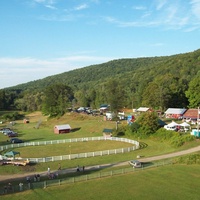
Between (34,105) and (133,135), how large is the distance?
9844 cm

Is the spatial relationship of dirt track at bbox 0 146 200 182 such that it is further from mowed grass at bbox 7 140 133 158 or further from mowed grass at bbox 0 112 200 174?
mowed grass at bbox 7 140 133 158

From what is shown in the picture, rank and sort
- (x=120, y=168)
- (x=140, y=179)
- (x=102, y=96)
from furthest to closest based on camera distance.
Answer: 1. (x=102, y=96)
2. (x=120, y=168)
3. (x=140, y=179)

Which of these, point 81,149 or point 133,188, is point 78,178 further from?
point 81,149

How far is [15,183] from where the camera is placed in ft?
109

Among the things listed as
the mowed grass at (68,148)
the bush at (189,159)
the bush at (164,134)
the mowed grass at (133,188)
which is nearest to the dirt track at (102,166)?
the bush at (189,159)

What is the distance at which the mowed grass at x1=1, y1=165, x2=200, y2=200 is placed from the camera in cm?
2773

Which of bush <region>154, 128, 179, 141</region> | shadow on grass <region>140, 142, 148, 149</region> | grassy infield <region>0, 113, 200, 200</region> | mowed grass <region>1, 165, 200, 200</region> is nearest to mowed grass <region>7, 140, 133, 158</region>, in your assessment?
grassy infield <region>0, 113, 200, 200</region>

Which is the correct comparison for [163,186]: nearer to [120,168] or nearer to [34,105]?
[120,168]

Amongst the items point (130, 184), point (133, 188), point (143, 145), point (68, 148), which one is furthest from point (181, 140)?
point (133, 188)

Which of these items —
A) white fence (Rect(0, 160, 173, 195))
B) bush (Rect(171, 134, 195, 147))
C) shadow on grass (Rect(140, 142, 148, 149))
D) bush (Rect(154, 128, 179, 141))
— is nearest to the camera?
white fence (Rect(0, 160, 173, 195))

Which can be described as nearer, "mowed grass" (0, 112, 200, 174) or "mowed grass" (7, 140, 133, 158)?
"mowed grass" (0, 112, 200, 174)

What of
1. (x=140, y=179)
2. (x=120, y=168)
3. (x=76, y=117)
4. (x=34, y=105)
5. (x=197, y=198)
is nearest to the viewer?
(x=197, y=198)

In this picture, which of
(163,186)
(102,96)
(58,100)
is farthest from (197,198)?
(102,96)

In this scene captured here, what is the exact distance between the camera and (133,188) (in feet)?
98.6
